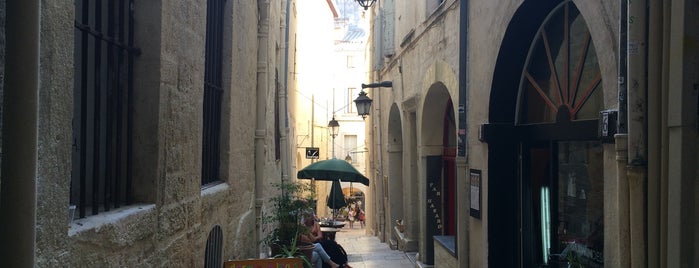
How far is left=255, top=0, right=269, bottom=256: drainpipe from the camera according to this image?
6.79 meters

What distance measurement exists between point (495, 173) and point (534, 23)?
4.90 feet

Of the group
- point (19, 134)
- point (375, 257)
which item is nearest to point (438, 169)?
point (375, 257)

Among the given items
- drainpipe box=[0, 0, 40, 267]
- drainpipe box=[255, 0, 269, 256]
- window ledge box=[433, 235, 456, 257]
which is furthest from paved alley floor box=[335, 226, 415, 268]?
drainpipe box=[0, 0, 40, 267]

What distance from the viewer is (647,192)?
262 cm

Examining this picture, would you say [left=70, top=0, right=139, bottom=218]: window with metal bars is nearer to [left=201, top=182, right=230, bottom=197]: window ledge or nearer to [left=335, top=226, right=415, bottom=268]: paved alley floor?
[left=201, top=182, right=230, bottom=197]: window ledge

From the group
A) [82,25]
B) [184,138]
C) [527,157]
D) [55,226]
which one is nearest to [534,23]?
[527,157]

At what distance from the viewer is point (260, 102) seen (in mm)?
6887

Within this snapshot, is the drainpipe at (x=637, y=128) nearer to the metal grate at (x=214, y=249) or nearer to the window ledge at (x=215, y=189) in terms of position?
the window ledge at (x=215, y=189)

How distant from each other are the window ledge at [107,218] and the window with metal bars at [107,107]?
0.19 ft

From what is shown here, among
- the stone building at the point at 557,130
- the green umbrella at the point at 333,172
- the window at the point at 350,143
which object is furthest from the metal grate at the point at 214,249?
the window at the point at 350,143

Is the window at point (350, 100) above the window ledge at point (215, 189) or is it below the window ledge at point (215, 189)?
above

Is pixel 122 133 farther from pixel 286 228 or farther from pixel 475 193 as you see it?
pixel 286 228

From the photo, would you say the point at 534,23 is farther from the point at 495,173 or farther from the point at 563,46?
the point at 495,173

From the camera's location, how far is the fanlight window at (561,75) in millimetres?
4480
